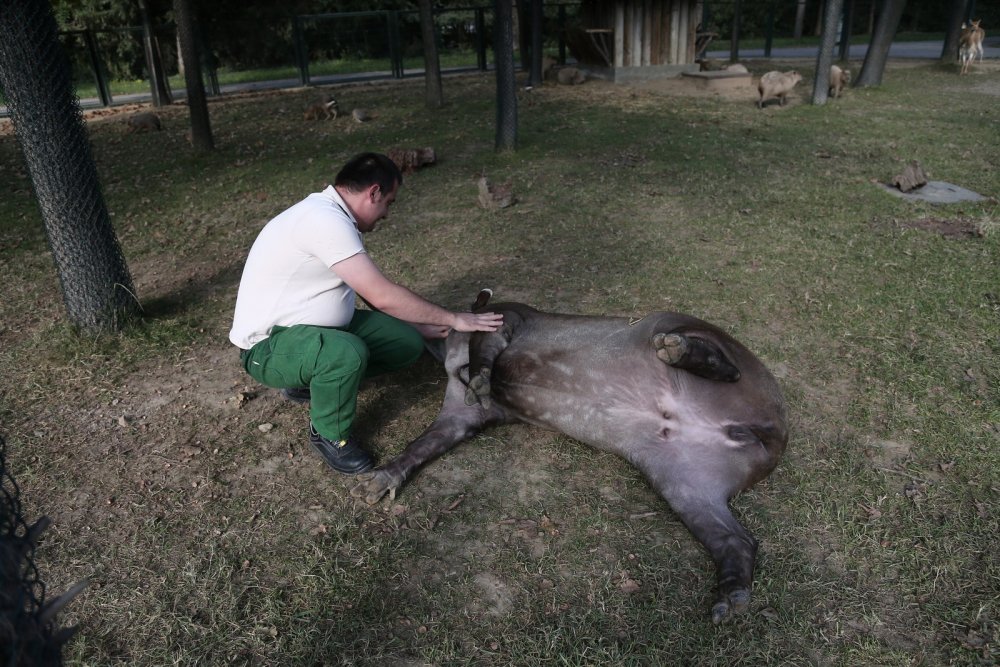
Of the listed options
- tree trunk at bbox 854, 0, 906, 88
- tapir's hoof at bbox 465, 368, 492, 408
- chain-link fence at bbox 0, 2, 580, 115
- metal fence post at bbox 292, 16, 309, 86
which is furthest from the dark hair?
metal fence post at bbox 292, 16, 309, 86

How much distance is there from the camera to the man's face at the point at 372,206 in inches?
127

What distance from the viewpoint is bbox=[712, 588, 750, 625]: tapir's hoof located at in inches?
93.5

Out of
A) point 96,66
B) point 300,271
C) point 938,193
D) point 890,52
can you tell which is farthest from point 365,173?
point 890,52

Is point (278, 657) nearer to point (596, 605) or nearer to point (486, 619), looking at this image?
point (486, 619)

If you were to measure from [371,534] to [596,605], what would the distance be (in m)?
0.93

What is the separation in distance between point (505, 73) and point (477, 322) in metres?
5.32

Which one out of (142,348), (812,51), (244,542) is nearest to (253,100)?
(142,348)

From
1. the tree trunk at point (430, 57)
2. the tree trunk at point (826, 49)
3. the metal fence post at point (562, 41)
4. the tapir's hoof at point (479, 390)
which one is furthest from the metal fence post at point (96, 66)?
the tapir's hoof at point (479, 390)

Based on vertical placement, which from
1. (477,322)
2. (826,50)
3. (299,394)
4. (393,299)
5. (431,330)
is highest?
(826,50)

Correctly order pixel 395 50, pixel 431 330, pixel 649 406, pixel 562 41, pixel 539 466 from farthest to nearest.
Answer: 1. pixel 395 50
2. pixel 562 41
3. pixel 431 330
4. pixel 539 466
5. pixel 649 406

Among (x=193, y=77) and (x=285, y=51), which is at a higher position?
(x=285, y=51)

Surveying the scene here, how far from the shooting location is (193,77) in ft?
29.6

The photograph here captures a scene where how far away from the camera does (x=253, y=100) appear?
14.1 metres

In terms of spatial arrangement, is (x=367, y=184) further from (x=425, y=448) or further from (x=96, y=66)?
(x=96, y=66)
